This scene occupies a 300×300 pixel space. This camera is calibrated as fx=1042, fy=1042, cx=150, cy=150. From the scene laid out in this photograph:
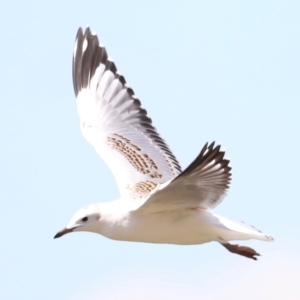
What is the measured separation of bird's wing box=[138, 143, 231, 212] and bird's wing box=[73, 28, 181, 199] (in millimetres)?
648

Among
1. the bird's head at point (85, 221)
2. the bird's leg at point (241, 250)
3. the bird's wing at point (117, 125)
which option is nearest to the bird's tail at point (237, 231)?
the bird's leg at point (241, 250)

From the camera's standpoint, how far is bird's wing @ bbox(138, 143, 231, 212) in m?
7.40

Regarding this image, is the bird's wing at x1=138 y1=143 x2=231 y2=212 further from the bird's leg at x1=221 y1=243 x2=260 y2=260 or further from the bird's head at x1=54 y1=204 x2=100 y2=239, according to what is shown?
the bird's leg at x1=221 y1=243 x2=260 y2=260

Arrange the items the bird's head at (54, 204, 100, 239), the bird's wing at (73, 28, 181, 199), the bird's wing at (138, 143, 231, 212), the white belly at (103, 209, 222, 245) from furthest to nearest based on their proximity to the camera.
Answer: the bird's wing at (73, 28, 181, 199)
the bird's head at (54, 204, 100, 239)
the white belly at (103, 209, 222, 245)
the bird's wing at (138, 143, 231, 212)

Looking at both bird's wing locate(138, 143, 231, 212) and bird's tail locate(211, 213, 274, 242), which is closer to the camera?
bird's wing locate(138, 143, 231, 212)

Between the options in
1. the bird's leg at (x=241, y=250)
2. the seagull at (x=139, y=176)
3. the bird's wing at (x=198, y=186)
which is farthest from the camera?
the bird's leg at (x=241, y=250)

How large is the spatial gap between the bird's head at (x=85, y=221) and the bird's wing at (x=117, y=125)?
15.4 inches

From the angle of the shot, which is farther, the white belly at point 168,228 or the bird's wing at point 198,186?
the white belly at point 168,228

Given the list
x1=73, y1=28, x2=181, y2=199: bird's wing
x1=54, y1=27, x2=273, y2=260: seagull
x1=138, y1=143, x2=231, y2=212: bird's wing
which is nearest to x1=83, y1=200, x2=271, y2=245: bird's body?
x1=54, y1=27, x2=273, y2=260: seagull

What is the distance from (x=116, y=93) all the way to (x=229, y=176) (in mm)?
3229

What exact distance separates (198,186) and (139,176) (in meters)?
1.49

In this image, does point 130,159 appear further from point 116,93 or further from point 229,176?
point 229,176

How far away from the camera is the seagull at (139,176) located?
7750 millimetres

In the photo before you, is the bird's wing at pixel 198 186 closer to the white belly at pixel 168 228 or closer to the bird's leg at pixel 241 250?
the white belly at pixel 168 228
